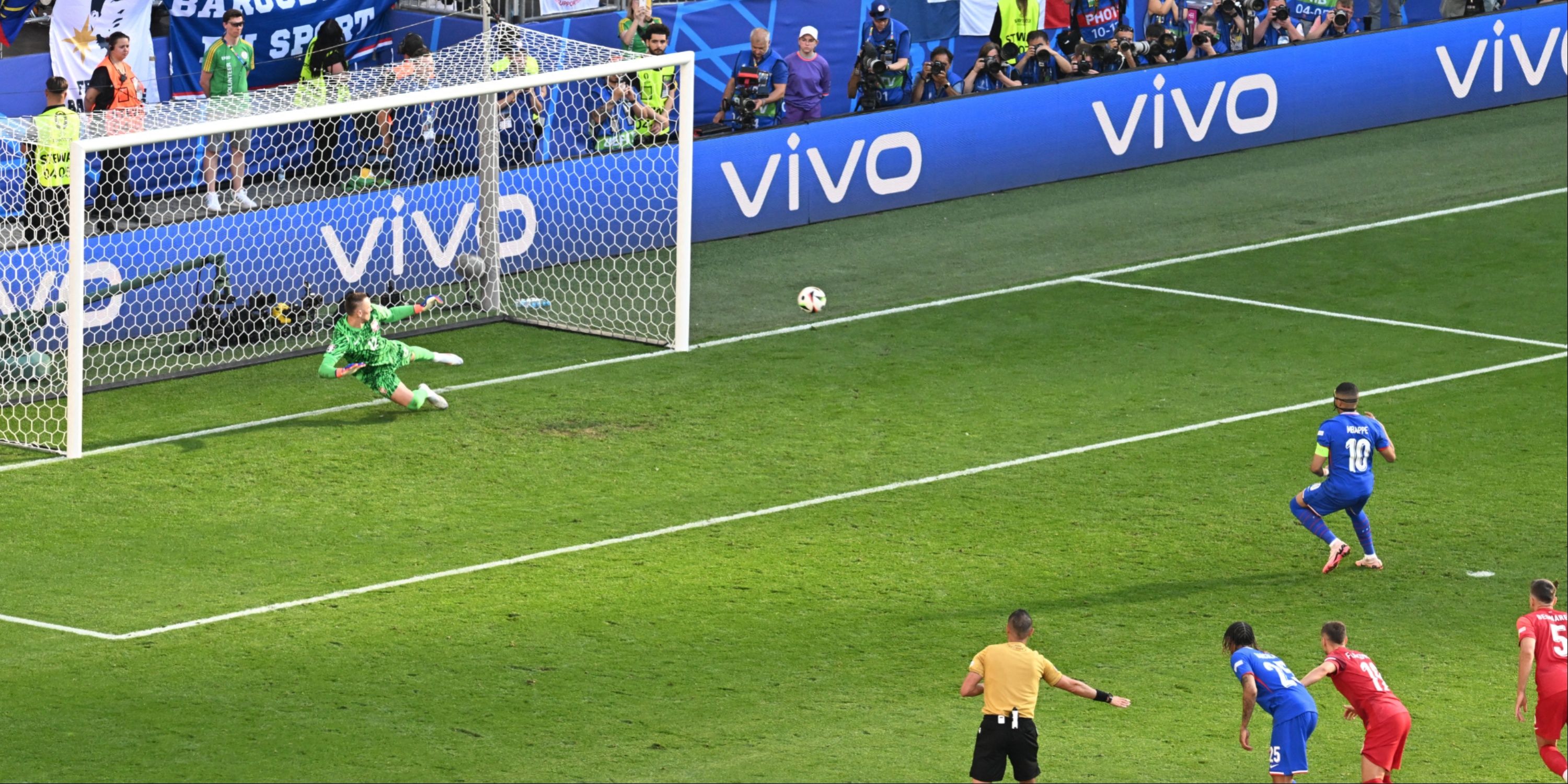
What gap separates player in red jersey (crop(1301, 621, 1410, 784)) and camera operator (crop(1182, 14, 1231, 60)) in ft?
62.7

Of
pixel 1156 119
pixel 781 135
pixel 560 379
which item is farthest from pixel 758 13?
pixel 560 379

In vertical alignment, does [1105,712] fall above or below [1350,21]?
below

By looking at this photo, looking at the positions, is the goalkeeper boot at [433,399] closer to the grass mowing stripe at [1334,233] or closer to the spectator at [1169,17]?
the grass mowing stripe at [1334,233]

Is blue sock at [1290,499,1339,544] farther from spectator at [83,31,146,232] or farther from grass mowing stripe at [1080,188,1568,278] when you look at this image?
spectator at [83,31,146,232]

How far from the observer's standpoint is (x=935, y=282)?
2655 centimetres

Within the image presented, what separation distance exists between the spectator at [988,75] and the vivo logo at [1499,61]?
7.60 metres

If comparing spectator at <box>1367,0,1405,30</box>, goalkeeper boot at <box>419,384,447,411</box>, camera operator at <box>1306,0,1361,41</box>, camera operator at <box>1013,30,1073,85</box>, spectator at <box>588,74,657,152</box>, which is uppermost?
spectator at <box>1367,0,1405,30</box>

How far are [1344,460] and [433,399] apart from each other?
8840 millimetres

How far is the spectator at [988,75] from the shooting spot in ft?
99.8

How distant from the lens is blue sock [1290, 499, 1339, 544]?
18016 mm

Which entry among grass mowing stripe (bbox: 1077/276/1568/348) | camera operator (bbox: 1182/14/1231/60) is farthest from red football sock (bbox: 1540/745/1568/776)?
camera operator (bbox: 1182/14/1231/60)

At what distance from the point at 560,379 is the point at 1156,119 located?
38.9 ft

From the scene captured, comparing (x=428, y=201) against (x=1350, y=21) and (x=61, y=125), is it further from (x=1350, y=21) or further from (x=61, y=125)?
(x=1350, y=21)

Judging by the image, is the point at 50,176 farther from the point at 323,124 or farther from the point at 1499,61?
the point at 1499,61
